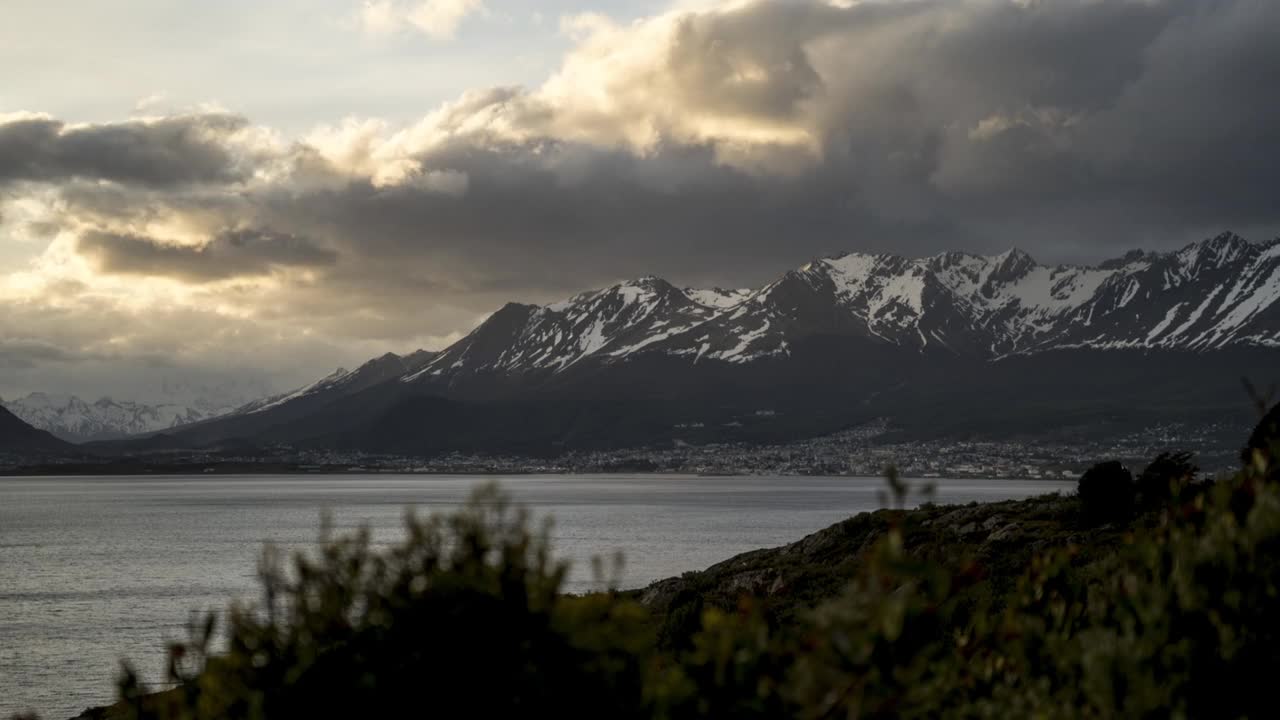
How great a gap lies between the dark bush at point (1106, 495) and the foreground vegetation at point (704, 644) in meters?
40.5

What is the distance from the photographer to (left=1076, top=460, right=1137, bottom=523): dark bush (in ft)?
154

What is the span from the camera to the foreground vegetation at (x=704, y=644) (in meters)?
6.97

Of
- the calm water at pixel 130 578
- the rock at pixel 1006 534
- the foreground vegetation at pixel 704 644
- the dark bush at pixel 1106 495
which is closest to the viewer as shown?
the foreground vegetation at pixel 704 644

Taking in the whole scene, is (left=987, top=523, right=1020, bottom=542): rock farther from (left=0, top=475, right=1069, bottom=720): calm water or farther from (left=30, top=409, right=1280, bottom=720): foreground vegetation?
(left=30, top=409, right=1280, bottom=720): foreground vegetation

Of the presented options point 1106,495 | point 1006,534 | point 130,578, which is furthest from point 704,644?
point 130,578

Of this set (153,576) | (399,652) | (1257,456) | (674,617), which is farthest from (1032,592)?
(153,576)

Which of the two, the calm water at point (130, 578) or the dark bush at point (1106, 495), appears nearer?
the dark bush at point (1106, 495)

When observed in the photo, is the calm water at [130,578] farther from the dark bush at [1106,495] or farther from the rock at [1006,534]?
the dark bush at [1106,495]

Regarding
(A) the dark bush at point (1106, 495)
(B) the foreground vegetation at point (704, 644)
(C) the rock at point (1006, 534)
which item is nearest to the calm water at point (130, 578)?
(C) the rock at point (1006, 534)

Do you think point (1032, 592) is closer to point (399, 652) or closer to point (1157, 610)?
point (1157, 610)

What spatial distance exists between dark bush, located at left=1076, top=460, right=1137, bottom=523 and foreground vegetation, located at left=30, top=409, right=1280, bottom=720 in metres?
40.5

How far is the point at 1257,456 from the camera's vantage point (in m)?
9.20

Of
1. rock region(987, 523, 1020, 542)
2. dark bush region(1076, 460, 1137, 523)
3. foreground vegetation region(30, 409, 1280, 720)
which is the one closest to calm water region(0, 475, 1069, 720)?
rock region(987, 523, 1020, 542)

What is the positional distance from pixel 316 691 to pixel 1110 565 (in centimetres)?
703
